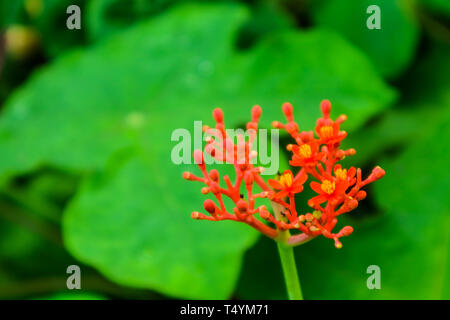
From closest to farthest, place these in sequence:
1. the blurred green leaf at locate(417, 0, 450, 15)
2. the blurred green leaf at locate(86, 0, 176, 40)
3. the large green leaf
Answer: the large green leaf
the blurred green leaf at locate(417, 0, 450, 15)
the blurred green leaf at locate(86, 0, 176, 40)

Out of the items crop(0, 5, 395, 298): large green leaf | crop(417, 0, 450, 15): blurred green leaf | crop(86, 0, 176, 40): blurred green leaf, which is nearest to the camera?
crop(0, 5, 395, 298): large green leaf

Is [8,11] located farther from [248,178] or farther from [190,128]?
[248,178]

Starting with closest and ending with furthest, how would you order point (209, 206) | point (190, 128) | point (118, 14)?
point (209, 206) < point (190, 128) < point (118, 14)

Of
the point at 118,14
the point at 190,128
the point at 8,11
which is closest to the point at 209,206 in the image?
the point at 190,128

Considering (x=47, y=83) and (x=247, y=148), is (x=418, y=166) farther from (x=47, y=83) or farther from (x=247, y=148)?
(x=47, y=83)

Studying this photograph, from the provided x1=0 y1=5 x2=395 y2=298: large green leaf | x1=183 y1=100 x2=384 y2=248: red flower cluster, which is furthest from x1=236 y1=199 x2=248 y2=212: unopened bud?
x1=0 y1=5 x2=395 y2=298: large green leaf

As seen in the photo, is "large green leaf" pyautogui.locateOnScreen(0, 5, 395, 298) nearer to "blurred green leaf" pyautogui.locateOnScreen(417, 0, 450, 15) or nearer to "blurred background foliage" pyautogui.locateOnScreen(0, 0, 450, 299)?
"blurred background foliage" pyautogui.locateOnScreen(0, 0, 450, 299)

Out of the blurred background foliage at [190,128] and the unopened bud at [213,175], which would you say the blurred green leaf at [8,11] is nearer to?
the blurred background foliage at [190,128]

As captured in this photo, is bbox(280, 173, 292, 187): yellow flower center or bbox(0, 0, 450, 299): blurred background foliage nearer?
bbox(280, 173, 292, 187): yellow flower center
